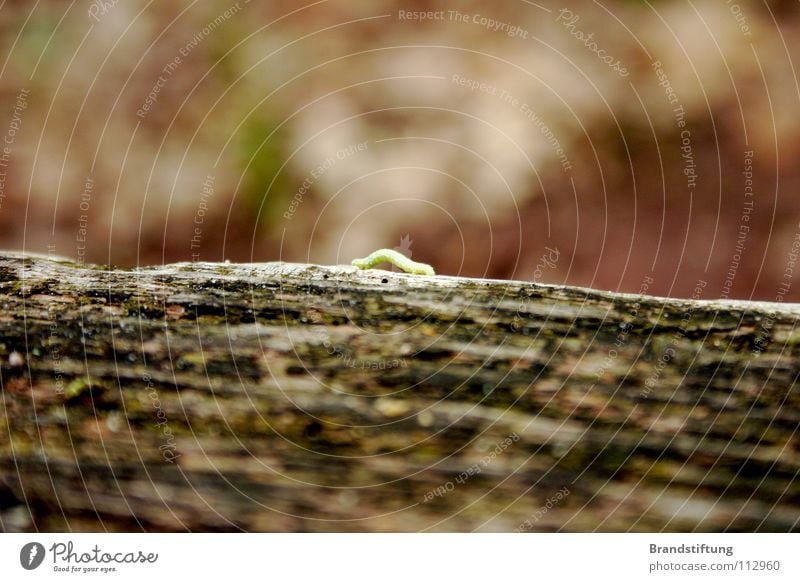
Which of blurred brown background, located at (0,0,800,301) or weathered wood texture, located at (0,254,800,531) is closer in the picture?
weathered wood texture, located at (0,254,800,531)

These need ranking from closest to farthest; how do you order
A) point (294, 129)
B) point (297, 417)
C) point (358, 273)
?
point (297, 417) < point (358, 273) < point (294, 129)

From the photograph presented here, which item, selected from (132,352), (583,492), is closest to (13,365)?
(132,352)

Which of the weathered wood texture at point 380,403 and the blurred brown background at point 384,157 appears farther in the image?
the blurred brown background at point 384,157

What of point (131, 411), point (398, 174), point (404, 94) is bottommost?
point (131, 411)

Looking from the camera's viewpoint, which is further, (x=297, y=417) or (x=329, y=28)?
(x=329, y=28)

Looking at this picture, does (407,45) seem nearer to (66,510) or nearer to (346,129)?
(346,129)

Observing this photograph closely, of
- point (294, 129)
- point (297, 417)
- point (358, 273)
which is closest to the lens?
point (297, 417)

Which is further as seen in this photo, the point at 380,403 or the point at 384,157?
the point at 384,157

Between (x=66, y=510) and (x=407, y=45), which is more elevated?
(x=407, y=45)
